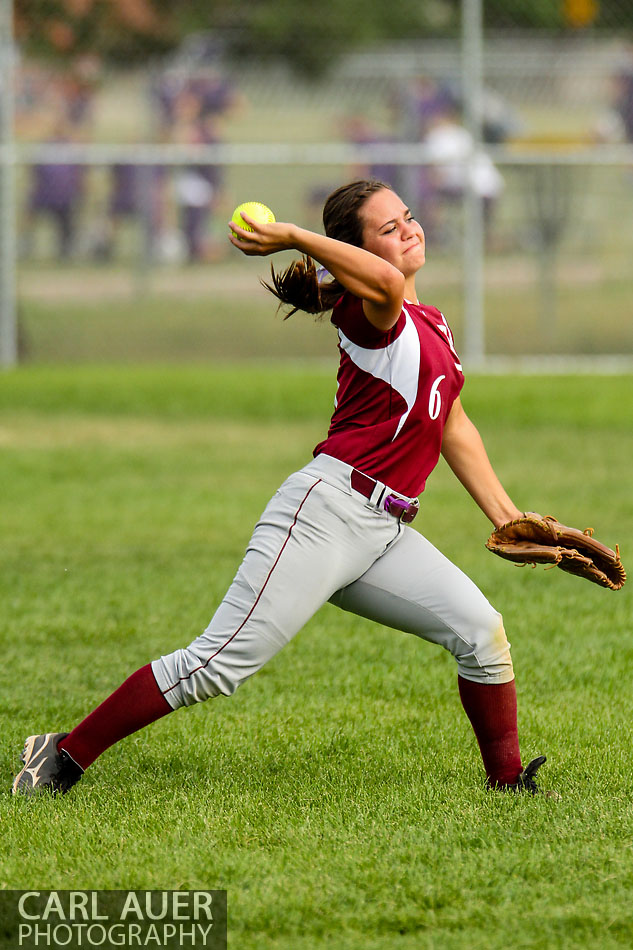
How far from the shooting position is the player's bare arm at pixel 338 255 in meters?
3.55

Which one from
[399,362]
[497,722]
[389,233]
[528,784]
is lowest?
[528,784]

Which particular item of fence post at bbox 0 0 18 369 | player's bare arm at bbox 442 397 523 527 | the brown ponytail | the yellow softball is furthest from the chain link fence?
the yellow softball

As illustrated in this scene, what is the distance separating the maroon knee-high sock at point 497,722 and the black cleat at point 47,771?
1114mm

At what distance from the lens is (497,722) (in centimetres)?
407

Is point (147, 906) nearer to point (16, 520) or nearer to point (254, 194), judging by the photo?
point (16, 520)

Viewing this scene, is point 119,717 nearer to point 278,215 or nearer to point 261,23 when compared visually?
point 278,215

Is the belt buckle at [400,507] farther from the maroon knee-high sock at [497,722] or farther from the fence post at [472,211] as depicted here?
the fence post at [472,211]

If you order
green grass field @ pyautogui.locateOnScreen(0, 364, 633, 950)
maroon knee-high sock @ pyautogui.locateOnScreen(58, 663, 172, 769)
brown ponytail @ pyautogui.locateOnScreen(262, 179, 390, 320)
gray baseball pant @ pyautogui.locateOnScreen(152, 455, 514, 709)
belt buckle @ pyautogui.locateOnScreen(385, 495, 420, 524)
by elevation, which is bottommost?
green grass field @ pyautogui.locateOnScreen(0, 364, 633, 950)

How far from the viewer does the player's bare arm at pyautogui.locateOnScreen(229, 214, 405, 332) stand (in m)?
3.55

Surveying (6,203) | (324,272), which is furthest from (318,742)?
(6,203)

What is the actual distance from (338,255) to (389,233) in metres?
0.34

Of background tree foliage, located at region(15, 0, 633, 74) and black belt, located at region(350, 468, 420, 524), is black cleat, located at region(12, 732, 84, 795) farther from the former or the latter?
background tree foliage, located at region(15, 0, 633, 74)

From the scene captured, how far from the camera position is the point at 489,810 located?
3.88 m

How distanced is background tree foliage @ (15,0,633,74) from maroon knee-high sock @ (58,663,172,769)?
1419cm
